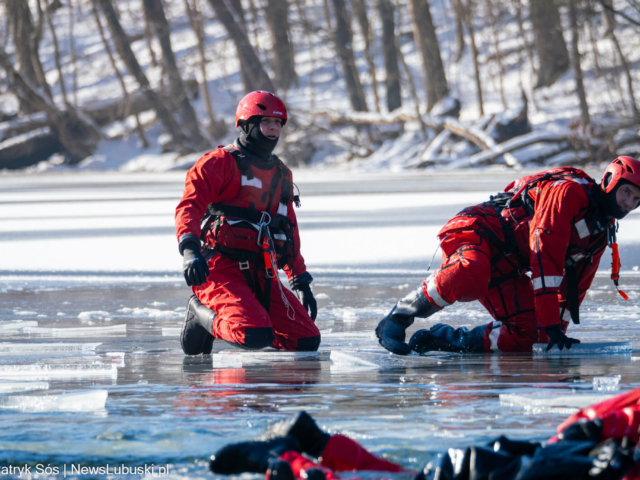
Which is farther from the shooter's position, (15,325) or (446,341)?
(15,325)

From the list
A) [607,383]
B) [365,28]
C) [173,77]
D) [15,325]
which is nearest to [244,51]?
[173,77]

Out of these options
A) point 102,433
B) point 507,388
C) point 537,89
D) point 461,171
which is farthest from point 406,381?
point 537,89

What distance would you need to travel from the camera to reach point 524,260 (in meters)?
4.07

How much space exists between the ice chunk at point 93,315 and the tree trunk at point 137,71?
20.7 meters

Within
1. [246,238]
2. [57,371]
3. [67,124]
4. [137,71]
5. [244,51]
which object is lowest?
[67,124]

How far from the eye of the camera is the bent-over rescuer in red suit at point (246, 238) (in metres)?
3.93

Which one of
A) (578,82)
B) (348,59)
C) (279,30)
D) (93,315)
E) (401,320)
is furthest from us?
(348,59)

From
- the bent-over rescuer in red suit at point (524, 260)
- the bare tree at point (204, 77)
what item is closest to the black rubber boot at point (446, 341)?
the bent-over rescuer in red suit at point (524, 260)

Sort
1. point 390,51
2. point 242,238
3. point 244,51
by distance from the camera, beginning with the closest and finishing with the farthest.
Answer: point 242,238 < point 244,51 < point 390,51

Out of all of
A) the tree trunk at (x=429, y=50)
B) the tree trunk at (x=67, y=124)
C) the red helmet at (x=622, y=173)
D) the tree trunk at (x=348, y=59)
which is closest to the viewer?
the red helmet at (x=622, y=173)

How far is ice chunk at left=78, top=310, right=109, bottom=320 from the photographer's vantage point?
199 inches

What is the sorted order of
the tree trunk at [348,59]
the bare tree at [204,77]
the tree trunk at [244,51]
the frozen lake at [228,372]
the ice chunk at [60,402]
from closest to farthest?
the frozen lake at [228,372] → the ice chunk at [60,402] → the tree trunk at [244,51] → the tree trunk at [348,59] → the bare tree at [204,77]

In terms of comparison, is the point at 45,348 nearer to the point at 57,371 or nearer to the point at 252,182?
the point at 57,371

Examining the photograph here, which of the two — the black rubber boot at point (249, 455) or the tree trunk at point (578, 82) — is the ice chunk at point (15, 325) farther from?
the tree trunk at point (578, 82)
